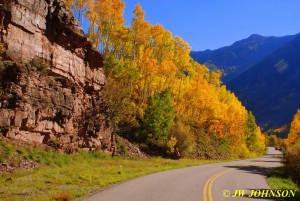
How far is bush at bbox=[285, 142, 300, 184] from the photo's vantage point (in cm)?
2507

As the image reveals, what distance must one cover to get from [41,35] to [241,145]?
5373cm

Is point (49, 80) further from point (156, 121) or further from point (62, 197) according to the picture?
point (156, 121)

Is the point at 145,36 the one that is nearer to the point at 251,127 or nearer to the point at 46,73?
the point at 46,73

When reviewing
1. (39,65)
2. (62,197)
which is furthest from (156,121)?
(62,197)

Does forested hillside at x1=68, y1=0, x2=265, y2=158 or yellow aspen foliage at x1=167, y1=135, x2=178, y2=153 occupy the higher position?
forested hillside at x1=68, y1=0, x2=265, y2=158

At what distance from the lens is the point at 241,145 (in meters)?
69.3

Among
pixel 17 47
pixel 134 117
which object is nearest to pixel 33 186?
pixel 17 47

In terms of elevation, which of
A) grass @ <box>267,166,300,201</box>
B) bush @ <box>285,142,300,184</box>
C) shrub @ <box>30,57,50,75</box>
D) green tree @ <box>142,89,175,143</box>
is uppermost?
shrub @ <box>30,57,50,75</box>

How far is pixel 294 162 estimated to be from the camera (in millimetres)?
25531

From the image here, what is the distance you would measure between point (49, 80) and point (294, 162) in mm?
21876

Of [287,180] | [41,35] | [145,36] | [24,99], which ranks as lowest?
[287,180]

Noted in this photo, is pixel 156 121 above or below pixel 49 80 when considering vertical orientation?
below

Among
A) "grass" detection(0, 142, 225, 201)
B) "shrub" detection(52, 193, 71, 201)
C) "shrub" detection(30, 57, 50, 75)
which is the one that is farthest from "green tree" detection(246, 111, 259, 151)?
"shrub" detection(52, 193, 71, 201)

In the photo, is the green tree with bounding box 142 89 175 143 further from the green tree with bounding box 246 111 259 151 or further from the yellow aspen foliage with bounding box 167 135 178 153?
the green tree with bounding box 246 111 259 151
